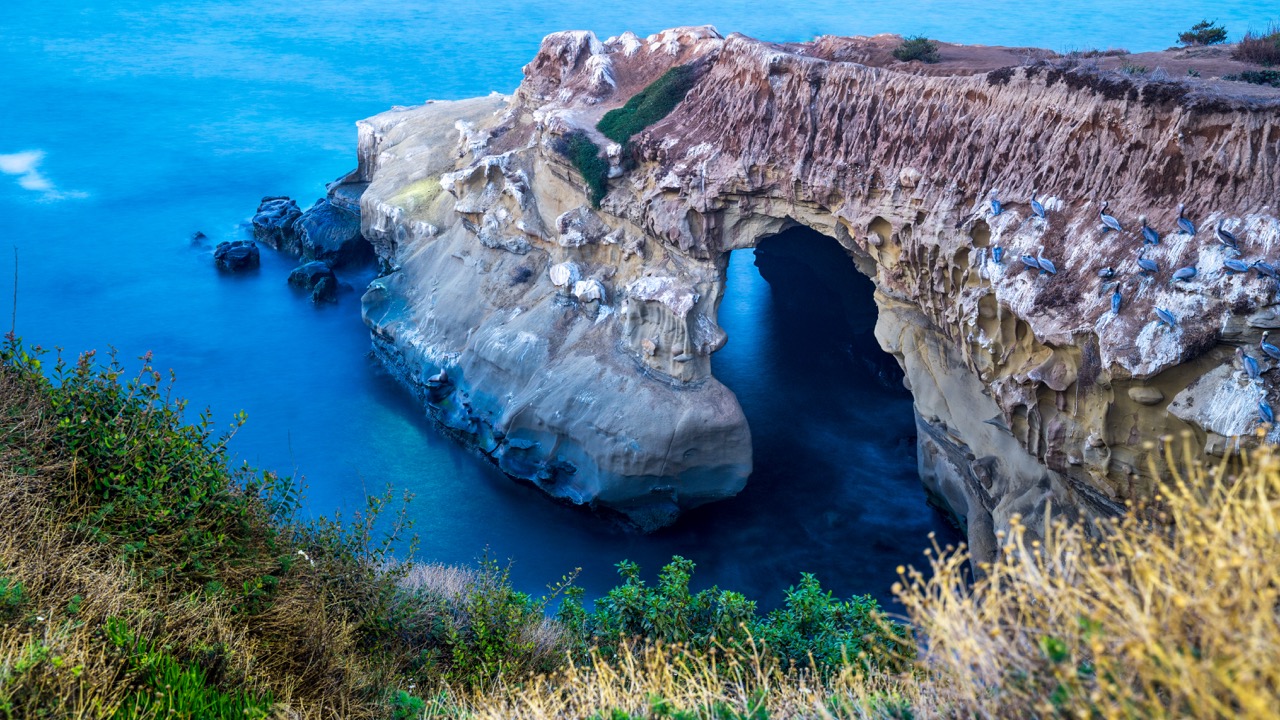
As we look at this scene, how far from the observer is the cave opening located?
29.5 metres

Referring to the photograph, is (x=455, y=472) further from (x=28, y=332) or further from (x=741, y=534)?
(x=28, y=332)

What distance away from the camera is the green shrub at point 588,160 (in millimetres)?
31391

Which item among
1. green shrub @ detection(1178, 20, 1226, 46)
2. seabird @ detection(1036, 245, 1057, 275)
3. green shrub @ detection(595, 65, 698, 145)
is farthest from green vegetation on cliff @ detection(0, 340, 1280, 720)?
green shrub @ detection(1178, 20, 1226, 46)

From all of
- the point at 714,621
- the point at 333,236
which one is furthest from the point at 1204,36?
the point at 333,236

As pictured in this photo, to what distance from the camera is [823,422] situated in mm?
35406

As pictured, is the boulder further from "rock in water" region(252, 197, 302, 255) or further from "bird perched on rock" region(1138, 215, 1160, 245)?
"bird perched on rock" region(1138, 215, 1160, 245)

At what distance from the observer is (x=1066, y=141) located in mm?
21281

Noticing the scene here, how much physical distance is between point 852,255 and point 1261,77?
11200mm

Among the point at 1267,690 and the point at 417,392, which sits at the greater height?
the point at 417,392

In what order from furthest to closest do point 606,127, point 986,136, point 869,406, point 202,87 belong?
point 202,87 → point 869,406 → point 606,127 → point 986,136

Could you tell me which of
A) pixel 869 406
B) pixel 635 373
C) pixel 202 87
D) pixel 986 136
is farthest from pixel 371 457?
pixel 202 87

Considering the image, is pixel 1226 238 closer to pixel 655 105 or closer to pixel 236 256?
pixel 655 105

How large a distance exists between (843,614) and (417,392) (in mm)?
21567

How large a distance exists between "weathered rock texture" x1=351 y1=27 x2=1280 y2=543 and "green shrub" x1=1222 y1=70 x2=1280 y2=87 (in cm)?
302
